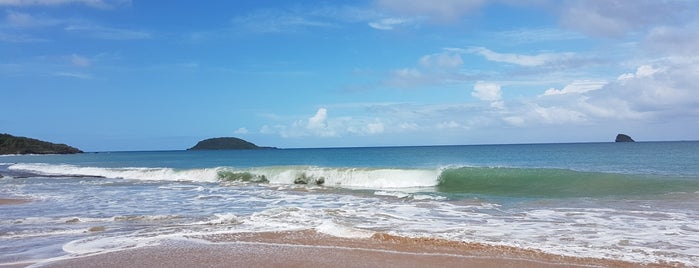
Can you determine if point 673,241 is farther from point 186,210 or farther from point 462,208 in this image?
point 186,210

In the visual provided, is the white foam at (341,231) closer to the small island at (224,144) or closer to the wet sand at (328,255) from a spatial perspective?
the wet sand at (328,255)

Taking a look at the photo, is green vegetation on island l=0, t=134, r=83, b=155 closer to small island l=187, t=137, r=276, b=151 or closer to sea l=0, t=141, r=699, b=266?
small island l=187, t=137, r=276, b=151

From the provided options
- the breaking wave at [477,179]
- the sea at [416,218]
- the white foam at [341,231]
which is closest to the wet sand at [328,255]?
the white foam at [341,231]

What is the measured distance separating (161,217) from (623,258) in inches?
391

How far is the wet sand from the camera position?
7.20 metres

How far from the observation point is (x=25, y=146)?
436 ft

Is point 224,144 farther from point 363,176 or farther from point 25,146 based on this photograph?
point 363,176

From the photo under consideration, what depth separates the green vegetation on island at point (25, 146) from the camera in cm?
12862

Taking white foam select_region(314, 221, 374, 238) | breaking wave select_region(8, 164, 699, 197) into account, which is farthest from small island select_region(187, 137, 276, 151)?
white foam select_region(314, 221, 374, 238)

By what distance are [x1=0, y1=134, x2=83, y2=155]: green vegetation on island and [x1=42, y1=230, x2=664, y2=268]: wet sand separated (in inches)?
5702

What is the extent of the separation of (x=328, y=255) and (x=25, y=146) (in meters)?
151

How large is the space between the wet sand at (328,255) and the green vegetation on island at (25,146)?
145 meters

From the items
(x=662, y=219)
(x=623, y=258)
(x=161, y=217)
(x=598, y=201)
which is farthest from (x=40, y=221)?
(x=598, y=201)

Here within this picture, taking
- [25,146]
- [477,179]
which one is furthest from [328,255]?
[25,146]
